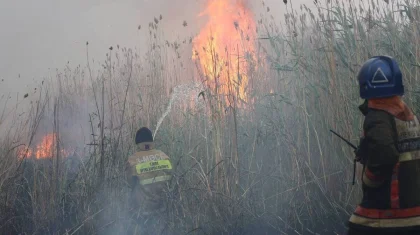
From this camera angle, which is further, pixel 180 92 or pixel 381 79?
pixel 180 92

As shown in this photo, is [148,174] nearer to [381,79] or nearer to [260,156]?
[260,156]

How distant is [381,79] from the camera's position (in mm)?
2355

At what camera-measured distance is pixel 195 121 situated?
5715 millimetres

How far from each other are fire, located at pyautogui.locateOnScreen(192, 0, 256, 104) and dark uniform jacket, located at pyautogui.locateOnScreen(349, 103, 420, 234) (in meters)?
2.26

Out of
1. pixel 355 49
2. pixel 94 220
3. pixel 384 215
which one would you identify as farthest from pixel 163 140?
pixel 384 215

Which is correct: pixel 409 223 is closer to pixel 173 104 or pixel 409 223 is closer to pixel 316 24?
pixel 316 24

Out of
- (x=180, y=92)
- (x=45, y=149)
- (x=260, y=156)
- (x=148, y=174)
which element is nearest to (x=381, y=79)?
(x=260, y=156)

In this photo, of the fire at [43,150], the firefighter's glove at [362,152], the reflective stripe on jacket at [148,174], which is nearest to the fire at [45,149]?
the fire at [43,150]

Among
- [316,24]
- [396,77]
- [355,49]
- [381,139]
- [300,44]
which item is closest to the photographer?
A: [381,139]

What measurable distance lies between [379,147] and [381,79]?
1.23 feet

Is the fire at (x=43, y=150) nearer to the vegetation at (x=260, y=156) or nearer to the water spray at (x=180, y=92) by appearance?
the vegetation at (x=260, y=156)

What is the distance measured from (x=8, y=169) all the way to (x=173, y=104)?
2.45 m

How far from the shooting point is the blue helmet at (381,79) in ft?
7.72

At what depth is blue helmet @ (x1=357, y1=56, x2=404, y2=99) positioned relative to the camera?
2.35m
